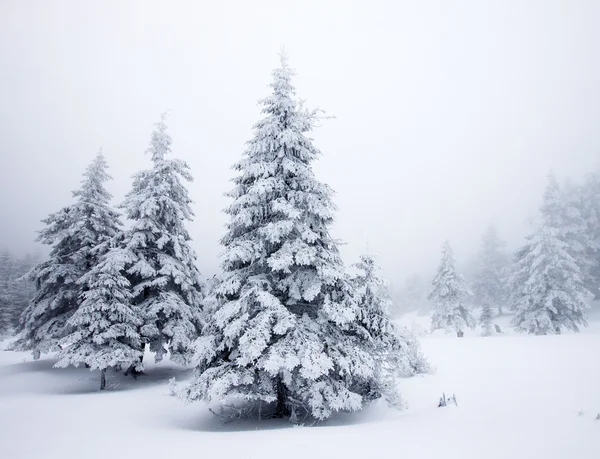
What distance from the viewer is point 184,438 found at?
7.97 meters

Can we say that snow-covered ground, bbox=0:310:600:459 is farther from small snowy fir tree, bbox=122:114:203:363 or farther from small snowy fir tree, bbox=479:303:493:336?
small snowy fir tree, bbox=479:303:493:336

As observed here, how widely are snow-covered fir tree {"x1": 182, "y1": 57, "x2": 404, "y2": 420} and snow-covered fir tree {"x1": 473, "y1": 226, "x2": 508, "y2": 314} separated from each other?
40.0 metres

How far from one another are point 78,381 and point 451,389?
18.8 meters

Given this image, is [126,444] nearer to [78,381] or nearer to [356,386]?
[356,386]

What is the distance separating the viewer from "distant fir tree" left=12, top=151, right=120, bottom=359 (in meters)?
18.8

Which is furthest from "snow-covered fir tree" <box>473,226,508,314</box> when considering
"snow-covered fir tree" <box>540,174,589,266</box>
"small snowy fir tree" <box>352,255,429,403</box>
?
"small snowy fir tree" <box>352,255,429,403</box>

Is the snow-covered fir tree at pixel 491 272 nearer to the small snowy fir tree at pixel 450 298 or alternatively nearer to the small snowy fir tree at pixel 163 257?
the small snowy fir tree at pixel 450 298

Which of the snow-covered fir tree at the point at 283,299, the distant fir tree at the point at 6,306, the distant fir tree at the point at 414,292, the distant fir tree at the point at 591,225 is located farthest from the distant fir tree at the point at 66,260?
the distant fir tree at the point at 414,292

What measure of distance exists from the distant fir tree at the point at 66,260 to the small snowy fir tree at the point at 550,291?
3086 cm

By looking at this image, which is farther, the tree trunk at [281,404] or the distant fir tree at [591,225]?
the distant fir tree at [591,225]

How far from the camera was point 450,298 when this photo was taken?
34156 millimetres

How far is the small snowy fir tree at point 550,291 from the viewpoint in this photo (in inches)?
950

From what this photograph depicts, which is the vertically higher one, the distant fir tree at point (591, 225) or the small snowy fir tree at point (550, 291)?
the distant fir tree at point (591, 225)

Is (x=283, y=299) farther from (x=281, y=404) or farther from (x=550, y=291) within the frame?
(x=550, y=291)
